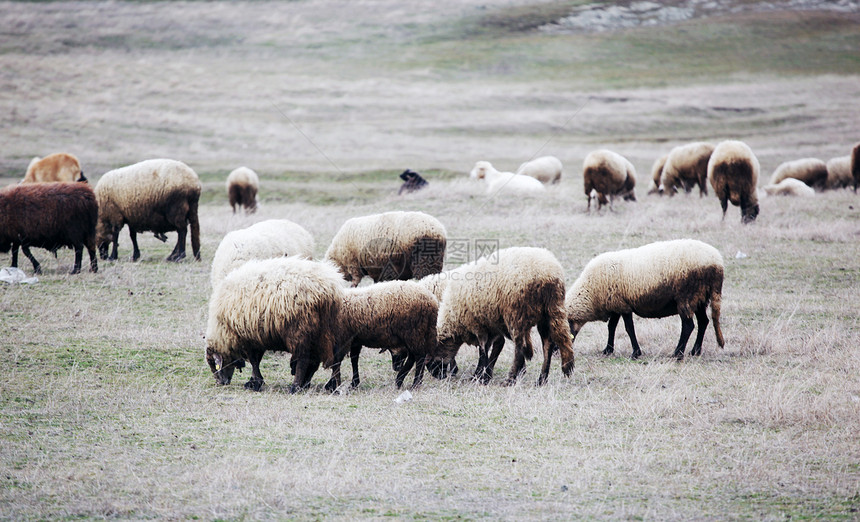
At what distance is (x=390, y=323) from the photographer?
8820mm

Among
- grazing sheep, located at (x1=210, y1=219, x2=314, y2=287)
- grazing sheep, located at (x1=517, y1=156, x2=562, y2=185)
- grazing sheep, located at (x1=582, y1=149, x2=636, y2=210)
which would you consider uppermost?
grazing sheep, located at (x1=210, y1=219, x2=314, y2=287)

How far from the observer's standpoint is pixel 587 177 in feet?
66.2

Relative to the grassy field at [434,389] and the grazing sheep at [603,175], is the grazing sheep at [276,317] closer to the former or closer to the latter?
the grassy field at [434,389]

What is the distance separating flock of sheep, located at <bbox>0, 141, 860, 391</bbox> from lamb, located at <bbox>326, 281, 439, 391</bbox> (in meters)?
0.01

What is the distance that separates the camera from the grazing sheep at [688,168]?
75.3 ft

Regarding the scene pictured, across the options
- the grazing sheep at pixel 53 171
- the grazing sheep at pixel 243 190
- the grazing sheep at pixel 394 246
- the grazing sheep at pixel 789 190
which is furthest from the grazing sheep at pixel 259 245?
the grazing sheep at pixel 789 190

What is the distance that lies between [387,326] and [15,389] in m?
3.97

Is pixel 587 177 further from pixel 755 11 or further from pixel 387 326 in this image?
pixel 755 11

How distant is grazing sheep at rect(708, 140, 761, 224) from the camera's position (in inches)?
695

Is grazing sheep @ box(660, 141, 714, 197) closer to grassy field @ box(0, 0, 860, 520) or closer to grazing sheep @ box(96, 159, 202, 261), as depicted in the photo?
grassy field @ box(0, 0, 860, 520)

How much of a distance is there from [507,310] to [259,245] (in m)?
4.20

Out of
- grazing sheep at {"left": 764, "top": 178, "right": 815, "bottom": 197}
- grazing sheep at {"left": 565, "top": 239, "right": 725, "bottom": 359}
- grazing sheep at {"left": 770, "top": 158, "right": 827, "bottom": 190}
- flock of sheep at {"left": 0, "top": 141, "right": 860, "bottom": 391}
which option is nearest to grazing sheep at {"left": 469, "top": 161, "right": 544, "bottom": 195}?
grazing sheep at {"left": 764, "top": 178, "right": 815, "bottom": 197}

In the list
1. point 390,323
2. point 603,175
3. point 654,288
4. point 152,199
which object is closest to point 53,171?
point 152,199

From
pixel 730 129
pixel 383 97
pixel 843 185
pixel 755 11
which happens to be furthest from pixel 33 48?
pixel 755 11
